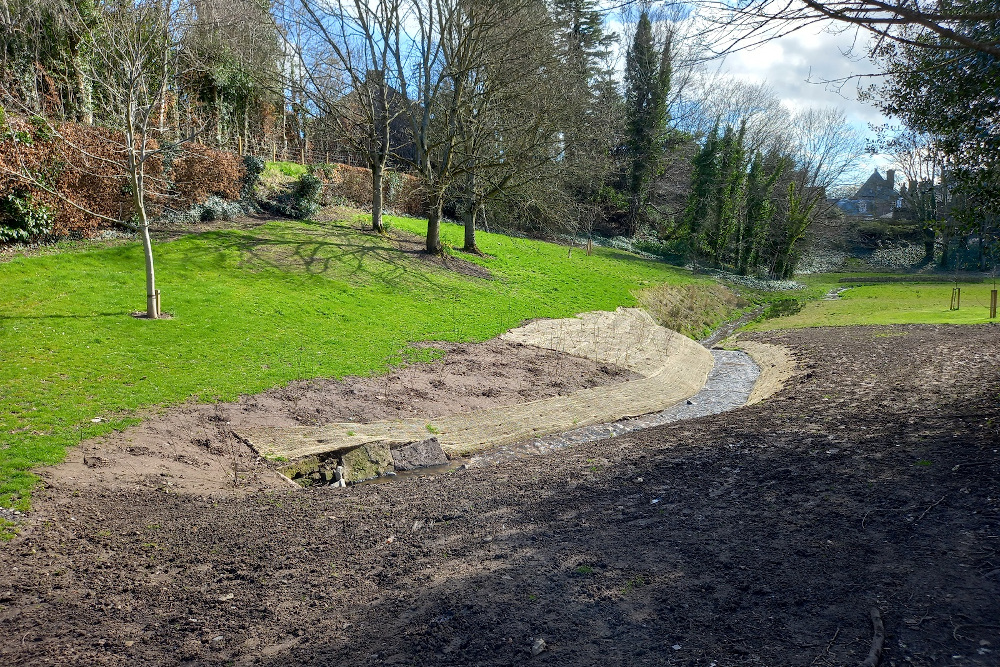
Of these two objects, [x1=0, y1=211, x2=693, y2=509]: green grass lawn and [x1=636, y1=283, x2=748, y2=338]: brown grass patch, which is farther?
[x1=636, y1=283, x2=748, y2=338]: brown grass patch

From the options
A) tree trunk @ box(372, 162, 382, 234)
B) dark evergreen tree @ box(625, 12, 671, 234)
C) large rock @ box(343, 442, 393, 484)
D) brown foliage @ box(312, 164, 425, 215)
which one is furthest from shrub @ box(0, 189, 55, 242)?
dark evergreen tree @ box(625, 12, 671, 234)

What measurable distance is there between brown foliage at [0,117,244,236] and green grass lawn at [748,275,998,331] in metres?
24.1

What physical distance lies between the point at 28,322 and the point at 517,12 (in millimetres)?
18747

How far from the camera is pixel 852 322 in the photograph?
25359 mm

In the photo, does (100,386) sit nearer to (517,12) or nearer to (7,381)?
(7,381)

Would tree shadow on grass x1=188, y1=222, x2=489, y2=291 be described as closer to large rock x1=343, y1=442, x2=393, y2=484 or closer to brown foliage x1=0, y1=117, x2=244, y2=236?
brown foliage x1=0, y1=117, x2=244, y2=236

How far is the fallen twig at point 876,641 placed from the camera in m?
3.51

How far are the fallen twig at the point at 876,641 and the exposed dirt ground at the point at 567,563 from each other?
0.19ft

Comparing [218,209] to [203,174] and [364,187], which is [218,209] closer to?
[203,174]

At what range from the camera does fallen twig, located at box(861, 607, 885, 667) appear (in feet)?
11.5

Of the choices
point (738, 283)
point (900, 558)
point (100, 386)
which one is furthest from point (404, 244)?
point (738, 283)

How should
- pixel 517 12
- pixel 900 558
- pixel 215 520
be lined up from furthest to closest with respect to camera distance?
pixel 517 12
pixel 215 520
pixel 900 558

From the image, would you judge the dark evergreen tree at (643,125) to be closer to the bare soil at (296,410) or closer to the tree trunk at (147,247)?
the bare soil at (296,410)

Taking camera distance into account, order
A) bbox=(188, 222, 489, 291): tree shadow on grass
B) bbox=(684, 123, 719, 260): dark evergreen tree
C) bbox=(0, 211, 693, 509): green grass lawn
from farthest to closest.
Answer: bbox=(684, 123, 719, 260): dark evergreen tree
bbox=(188, 222, 489, 291): tree shadow on grass
bbox=(0, 211, 693, 509): green grass lawn
